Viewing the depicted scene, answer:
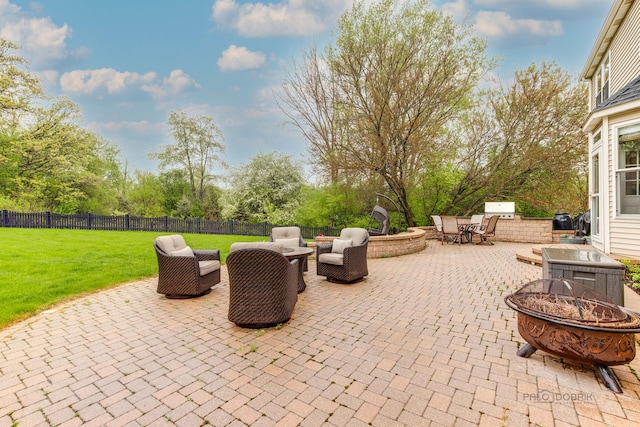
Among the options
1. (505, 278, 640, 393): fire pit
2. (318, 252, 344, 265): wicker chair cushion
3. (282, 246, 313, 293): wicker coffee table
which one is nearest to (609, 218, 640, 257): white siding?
(505, 278, 640, 393): fire pit

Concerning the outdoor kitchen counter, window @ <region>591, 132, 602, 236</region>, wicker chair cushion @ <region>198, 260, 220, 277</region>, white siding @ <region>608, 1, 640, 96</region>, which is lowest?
wicker chair cushion @ <region>198, 260, 220, 277</region>

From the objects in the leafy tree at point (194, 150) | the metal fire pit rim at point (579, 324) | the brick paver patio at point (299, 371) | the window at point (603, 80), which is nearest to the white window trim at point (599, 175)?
the window at point (603, 80)

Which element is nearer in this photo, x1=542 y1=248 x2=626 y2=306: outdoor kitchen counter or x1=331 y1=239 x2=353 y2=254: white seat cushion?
x1=542 y1=248 x2=626 y2=306: outdoor kitchen counter

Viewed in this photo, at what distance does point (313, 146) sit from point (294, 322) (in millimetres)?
10271

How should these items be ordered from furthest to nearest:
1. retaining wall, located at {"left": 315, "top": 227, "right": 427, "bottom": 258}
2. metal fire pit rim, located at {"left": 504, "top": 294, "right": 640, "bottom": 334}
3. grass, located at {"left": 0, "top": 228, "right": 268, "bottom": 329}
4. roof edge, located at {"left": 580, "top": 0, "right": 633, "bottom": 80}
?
retaining wall, located at {"left": 315, "top": 227, "right": 427, "bottom": 258}
roof edge, located at {"left": 580, "top": 0, "right": 633, "bottom": 80}
grass, located at {"left": 0, "top": 228, "right": 268, "bottom": 329}
metal fire pit rim, located at {"left": 504, "top": 294, "right": 640, "bottom": 334}

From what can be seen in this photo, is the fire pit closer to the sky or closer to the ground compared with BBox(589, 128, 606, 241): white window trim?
closer to the ground

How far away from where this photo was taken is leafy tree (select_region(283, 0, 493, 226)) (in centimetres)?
993

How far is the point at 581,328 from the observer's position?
2053 mm

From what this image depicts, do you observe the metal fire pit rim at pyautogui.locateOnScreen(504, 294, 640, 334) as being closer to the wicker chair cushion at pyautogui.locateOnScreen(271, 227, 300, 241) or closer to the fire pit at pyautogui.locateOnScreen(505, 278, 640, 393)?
the fire pit at pyautogui.locateOnScreen(505, 278, 640, 393)

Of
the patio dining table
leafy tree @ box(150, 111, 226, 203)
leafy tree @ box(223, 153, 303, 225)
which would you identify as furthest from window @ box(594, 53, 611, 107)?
leafy tree @ box(150, 111, 226, 203)

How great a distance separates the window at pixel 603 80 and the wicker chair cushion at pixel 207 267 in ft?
36.2

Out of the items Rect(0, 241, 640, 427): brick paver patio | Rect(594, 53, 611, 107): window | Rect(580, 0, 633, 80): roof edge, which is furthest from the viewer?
Rect(594, 53, 611, 107): window

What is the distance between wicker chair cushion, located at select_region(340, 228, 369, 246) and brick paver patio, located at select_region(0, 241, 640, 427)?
1444 mm

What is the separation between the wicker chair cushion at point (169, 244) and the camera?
4.28 m
